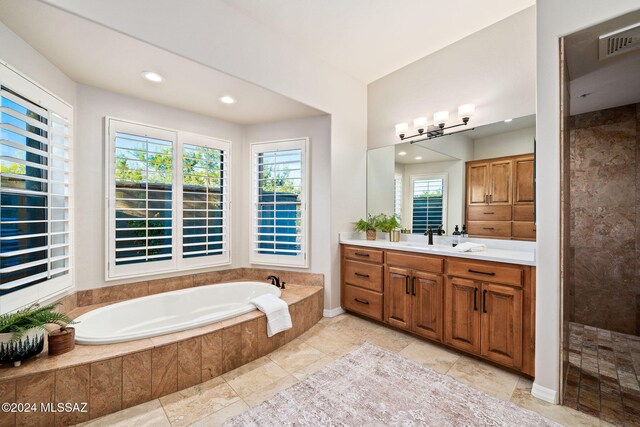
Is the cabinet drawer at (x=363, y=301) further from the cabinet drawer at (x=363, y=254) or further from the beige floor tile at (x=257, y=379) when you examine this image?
the beige floor tile at (x=257, y=379)

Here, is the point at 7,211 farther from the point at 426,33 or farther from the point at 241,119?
the point at 426,33

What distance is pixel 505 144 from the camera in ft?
8.63

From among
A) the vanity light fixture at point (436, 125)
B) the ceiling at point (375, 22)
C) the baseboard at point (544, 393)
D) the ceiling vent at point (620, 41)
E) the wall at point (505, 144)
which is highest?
the ceiling at point (375, 22)

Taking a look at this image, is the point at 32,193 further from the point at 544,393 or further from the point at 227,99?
the point at 544,393

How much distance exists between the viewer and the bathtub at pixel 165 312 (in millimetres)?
2051

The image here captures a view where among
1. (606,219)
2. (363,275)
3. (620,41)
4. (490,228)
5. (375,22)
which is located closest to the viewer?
(620,41)

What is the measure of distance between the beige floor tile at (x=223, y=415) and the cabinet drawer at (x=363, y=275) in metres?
1.74

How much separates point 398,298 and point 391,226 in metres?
0.90

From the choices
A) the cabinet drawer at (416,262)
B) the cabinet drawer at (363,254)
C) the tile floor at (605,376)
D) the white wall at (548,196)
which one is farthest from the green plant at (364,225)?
the tile floor at (605,376)

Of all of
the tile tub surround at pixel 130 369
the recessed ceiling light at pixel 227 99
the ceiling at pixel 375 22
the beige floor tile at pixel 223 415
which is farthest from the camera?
the recessed ceiling light at pixel 227 99

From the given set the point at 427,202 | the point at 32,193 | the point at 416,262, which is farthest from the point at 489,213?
the point at 32,193

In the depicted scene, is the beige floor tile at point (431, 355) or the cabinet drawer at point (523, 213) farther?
the cabinet drawer at point (523, 213)

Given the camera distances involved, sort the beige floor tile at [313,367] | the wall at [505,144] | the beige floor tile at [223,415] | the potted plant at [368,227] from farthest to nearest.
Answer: the potted plant at [368,227] < the wall at [505,144] < the beige floor tile at [313,367] < the beige floor tile at [223,415]

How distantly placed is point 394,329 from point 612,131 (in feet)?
10.4
